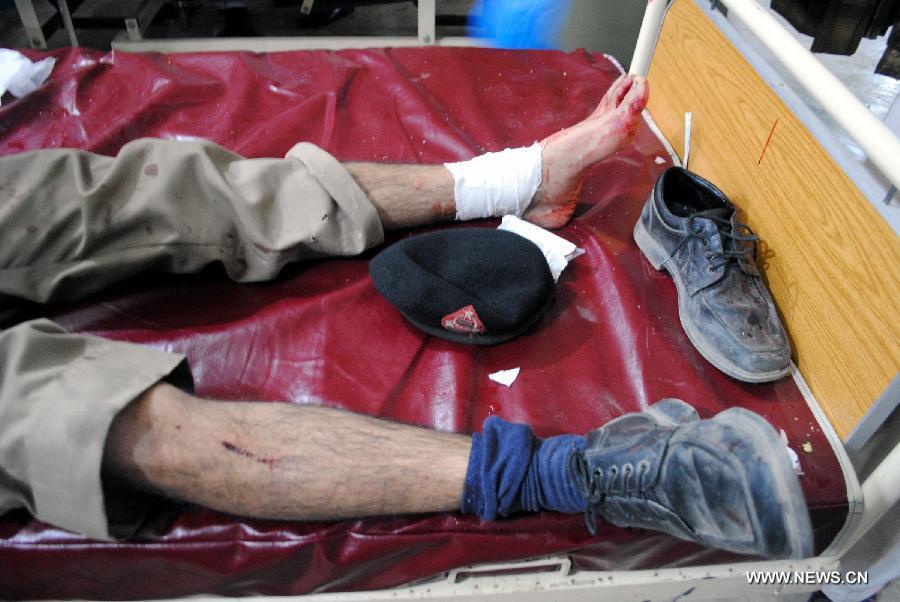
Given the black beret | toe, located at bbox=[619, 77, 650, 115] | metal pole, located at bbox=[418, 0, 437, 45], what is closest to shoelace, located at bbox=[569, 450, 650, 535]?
the black beret

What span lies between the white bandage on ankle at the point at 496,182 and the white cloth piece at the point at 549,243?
37 mm

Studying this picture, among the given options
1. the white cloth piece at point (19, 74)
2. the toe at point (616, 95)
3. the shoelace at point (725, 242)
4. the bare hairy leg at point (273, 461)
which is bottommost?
the bare hairy leg at point (273, 461)

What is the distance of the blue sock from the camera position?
73 cm

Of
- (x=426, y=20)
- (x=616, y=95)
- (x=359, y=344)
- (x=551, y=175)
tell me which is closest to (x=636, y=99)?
(x=616, y=95)

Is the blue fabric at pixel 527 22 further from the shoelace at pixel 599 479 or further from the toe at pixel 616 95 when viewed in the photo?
the shoelace at pixel 599 479

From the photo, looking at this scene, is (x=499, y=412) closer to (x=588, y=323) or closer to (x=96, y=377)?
(x=588, y=323)

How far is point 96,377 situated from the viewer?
70 cm

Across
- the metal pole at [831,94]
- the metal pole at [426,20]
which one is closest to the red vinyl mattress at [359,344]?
the metal pole at [831,94]

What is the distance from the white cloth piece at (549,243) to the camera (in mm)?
1049

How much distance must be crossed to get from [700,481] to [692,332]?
0.32 m

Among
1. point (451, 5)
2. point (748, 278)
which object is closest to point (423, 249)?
point (748, 278)

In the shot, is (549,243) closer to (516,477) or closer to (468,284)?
(468,284)

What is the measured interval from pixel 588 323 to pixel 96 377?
69 cm

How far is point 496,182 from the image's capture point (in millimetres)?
1101
